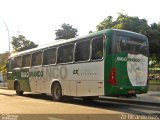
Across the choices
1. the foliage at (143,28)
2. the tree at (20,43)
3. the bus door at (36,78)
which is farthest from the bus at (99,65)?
the tree at (20,43)

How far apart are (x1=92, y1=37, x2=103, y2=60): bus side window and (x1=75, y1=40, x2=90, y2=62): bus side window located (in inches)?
16.4

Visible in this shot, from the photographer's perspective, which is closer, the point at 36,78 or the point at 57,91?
the point at 57,91

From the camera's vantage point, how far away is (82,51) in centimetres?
1736

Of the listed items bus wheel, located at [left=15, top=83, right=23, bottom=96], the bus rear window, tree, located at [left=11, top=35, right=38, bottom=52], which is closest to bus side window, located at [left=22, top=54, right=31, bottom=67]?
bus wheel, located at [left=15, top=83, right=23, bottom=96]

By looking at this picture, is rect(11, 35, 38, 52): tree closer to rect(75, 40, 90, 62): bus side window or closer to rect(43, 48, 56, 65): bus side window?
rect(43, 48, 56, 65): bus side window

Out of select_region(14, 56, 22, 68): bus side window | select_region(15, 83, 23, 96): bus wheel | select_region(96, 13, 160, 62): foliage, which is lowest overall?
select_region(15, 83, 23, 96): bus wheel

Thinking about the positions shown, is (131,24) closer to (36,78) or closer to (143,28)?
(143,28)

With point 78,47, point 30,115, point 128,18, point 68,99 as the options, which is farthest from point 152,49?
point 30,115

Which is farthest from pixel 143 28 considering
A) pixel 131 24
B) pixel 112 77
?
pixel 112 77

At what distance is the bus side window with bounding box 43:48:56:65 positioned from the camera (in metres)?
20.2

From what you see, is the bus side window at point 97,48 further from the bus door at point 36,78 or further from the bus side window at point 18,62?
the bus side window at point 18,62

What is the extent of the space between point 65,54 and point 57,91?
216cm

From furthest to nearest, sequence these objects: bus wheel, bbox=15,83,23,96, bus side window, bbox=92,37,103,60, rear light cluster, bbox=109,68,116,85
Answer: bus wheel, bbox=15,83,23,96 → bus side window, bbox=92,37,103,60 → rear light cluster, bbox=109,68,116,85

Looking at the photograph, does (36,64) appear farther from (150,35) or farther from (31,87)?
(150,35)
